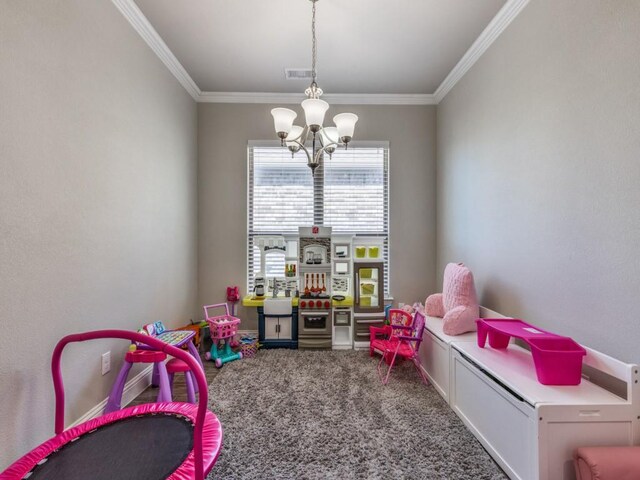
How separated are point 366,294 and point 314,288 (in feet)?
2.09

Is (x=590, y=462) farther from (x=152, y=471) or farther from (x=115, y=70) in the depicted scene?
(x=115, y=70)

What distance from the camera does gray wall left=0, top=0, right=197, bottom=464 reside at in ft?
4.65

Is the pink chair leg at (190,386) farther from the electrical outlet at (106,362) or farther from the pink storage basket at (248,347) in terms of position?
the pink storage basket at (248,347)

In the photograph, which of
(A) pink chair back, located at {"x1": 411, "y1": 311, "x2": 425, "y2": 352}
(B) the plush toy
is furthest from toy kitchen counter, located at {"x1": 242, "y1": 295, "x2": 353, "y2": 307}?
(B) the plush toy

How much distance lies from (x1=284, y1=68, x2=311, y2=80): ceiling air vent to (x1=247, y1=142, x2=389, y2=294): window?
861mm

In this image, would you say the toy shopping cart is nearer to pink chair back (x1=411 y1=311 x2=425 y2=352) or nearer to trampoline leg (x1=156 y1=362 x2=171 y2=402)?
trampoline leg (x1=156 y1=362 x2=171 y2=402)

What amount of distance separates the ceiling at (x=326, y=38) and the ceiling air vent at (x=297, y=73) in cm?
5

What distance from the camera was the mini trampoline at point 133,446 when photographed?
1.08m

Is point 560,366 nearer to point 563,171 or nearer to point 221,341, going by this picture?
point 563,171

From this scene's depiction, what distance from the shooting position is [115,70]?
2158 mm

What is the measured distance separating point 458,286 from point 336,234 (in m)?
1.59

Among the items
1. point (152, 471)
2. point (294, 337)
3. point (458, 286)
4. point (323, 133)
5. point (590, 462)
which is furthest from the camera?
point (294, 337)

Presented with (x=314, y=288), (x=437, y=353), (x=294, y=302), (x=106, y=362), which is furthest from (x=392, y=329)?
(x=106, y=362)

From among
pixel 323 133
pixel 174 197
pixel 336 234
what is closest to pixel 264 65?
pixel 323 133
